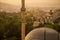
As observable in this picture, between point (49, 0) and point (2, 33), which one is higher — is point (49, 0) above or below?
above

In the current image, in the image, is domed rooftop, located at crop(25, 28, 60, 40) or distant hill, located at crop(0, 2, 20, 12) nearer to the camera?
domed rooftop, located at crop(25, 28, 60, 40)

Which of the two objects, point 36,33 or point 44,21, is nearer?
point 36,33

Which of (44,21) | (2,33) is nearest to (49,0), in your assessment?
(44,21)

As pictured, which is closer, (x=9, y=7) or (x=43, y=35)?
(x=43, y=35)

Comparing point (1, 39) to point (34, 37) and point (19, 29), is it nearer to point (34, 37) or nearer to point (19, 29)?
point (19, 29)

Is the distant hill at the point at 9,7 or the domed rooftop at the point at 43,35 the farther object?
the distant hill at the point at 9,7

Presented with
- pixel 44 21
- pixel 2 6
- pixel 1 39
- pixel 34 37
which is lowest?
pixel 1 39

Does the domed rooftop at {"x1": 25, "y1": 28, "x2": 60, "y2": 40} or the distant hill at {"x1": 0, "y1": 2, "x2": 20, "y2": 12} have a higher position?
the distant hill at {"x1": 0, "y1": 2, "x2": 20, "y2": 12}

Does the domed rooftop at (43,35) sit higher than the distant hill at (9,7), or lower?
lower

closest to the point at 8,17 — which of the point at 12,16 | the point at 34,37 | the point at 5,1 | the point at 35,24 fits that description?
the point at 12,16

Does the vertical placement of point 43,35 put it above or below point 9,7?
below
